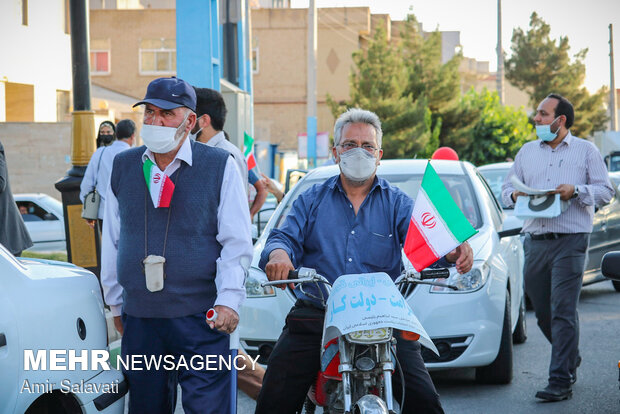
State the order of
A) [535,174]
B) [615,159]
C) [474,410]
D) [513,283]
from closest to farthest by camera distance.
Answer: [474,410], [535,174], [513,283], [615,159]

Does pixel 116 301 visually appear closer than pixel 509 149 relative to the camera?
Yes

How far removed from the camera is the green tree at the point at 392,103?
131ft

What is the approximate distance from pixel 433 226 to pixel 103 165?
6.10 metres

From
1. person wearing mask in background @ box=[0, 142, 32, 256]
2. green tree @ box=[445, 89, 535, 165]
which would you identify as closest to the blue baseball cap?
person wearing mask in background @ box=[0, 142, 32, 256]

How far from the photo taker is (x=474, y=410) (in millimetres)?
6430

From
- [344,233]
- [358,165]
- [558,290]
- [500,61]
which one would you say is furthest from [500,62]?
[344,233]

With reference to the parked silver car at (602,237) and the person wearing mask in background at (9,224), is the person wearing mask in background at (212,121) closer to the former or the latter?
the person wearing mask in background at (9,224)

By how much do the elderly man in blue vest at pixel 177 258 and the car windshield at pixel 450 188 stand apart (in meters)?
3.29

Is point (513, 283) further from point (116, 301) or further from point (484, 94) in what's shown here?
point (484, 94)

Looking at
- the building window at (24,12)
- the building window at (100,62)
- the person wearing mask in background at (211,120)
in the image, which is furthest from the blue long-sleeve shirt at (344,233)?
the building window at (100,62)

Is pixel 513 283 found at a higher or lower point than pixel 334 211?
lower

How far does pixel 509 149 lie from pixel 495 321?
3657 cm

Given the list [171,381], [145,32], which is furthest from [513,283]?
[145,32]

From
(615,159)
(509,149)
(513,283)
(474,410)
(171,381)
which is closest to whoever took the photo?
(171,381)
